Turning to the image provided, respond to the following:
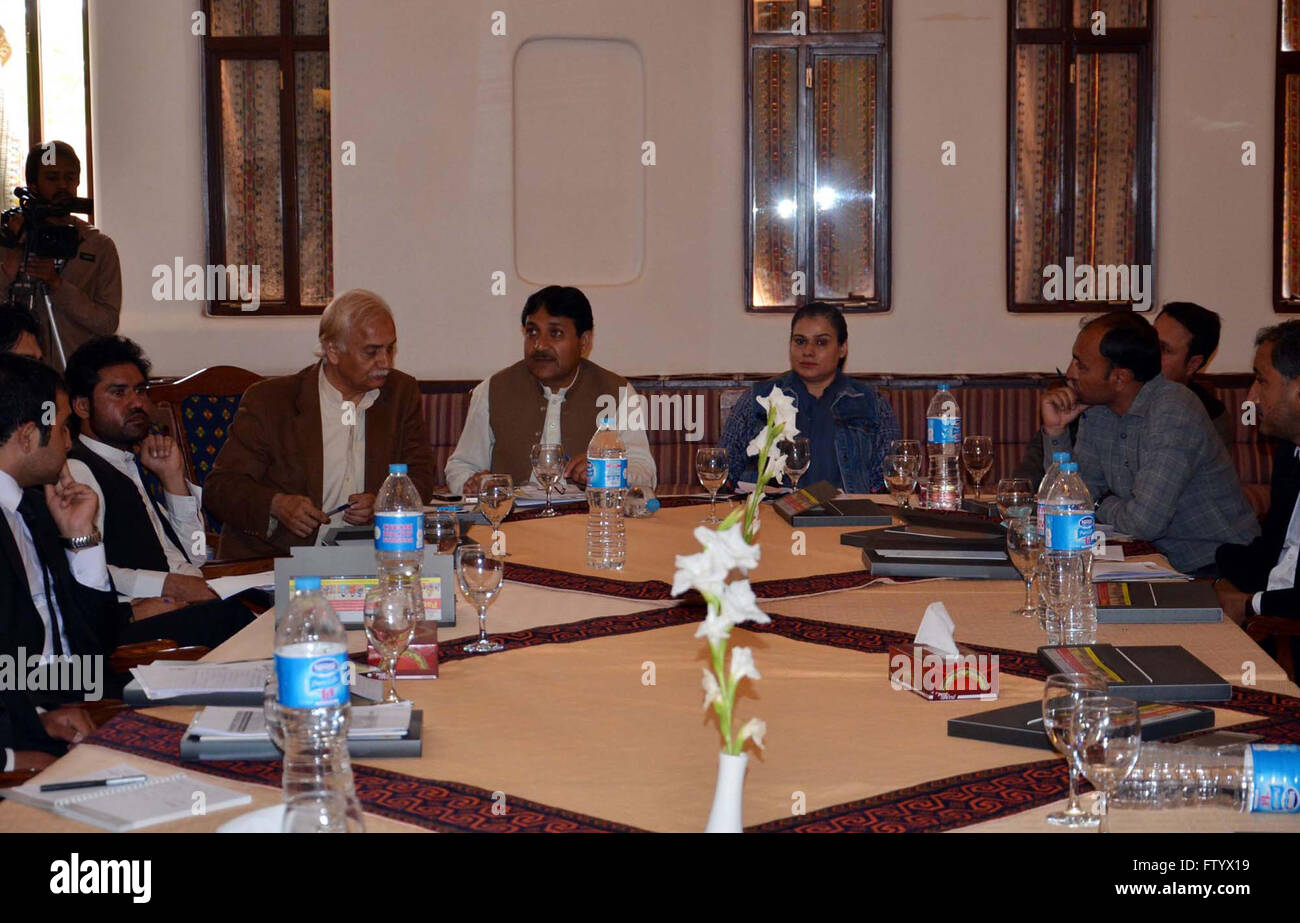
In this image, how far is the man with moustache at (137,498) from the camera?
2.99 m

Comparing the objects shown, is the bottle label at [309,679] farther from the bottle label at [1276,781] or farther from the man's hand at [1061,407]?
the man's hand at [1061,407]

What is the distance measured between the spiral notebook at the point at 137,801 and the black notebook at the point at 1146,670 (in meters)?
1.03

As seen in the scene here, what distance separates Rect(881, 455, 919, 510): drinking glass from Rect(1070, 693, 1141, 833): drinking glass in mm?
1925

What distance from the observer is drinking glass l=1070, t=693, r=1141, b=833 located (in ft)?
4.26

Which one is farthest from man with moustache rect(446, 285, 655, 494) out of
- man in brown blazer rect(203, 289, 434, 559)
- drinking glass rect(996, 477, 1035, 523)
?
drinking glass rect(996, 477, 1035, 523)

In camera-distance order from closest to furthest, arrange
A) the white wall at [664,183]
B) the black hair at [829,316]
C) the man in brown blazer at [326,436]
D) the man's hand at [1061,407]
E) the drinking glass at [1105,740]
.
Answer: the drinking glass at [1105,740], the man in brown blazer at [326,436], the man's hand at [1061,407], the black hair at [829,316], the white wall at [664,183]

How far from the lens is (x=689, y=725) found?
1.66 metres

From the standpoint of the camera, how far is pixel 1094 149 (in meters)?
6.02

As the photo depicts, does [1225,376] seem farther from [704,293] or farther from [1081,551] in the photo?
[1081,551]

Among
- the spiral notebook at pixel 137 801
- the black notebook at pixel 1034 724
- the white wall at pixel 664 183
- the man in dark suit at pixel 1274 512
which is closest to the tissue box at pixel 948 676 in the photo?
the black notebook at pixel 1034 724

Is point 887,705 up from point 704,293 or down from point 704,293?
down

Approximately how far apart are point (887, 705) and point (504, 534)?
1412 mm

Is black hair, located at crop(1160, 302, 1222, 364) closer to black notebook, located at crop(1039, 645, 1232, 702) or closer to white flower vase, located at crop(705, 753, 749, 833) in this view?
black notebook, located at crop(1039, 645, 1232, 702)
